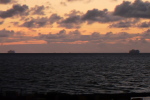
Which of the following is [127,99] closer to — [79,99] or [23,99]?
[79,99]

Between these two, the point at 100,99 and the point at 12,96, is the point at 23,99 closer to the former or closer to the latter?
the point at 12,96

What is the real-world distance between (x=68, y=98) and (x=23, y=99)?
3.82 m

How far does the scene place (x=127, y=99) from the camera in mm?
24359

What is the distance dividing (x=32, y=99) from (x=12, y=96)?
115 inches

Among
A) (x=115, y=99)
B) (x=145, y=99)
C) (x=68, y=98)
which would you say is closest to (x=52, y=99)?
(x=68, y=98)

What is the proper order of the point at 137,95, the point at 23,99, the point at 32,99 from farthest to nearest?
the point at 137,95, the point at 23,99, the point at 32,99

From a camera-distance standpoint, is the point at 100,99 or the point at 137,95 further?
the point at 137,95

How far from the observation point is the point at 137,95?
30.4 metres

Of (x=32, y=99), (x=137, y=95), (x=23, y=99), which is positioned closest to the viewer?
(x=32, y=99)

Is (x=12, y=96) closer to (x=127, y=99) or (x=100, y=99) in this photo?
(x=100, y=99)

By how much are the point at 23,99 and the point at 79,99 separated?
185 inches

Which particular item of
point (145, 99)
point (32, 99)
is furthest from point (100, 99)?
point (32, 99)

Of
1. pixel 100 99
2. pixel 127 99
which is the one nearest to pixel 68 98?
pixel 100 99

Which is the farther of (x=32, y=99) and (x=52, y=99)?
(x=52, y=99)
